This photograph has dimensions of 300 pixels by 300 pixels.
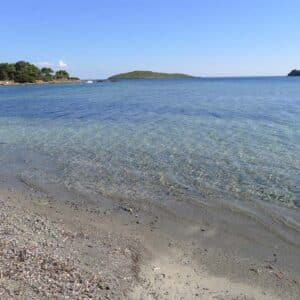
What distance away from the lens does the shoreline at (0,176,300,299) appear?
26.2 feet

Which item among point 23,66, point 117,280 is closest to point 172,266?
point 117,280

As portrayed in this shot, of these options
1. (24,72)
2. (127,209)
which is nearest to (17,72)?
(24,72)

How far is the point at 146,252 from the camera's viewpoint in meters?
9.87

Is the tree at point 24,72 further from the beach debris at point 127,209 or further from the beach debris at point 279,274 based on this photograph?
the beach debris at point 279,274

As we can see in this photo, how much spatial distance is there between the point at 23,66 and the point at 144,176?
7538 inches

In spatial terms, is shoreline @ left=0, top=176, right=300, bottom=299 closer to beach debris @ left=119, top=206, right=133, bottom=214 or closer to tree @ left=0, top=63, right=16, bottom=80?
beach debris @ left=119, top=206, right=133, bottom=214

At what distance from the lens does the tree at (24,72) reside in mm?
193375

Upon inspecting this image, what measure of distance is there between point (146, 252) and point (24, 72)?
19573 centimetres

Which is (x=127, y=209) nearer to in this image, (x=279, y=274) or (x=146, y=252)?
(x=146, y=252)

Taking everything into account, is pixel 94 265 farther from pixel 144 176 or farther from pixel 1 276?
pixel 144 176

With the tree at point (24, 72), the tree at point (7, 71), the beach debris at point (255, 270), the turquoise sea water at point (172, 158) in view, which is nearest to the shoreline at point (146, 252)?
the beach debris at point (255, 270)

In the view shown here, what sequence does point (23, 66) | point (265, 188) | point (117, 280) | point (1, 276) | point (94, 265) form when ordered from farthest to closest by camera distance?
point (23, 66), point (265, 188), point (94, 265), point (117, 280), point (1, 276)

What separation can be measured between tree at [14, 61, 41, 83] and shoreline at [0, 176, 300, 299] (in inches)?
7484

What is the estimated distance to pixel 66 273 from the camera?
802 cm
